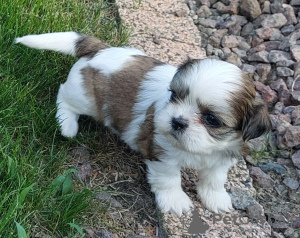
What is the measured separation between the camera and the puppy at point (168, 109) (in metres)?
3.00

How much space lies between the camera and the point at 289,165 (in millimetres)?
4098

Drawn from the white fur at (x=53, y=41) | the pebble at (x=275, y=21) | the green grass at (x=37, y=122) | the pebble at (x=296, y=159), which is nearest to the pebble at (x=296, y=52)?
the pebble at (x=275, y=21)

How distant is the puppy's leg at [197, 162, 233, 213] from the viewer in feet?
11.5

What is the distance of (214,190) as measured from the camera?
3.56 metres

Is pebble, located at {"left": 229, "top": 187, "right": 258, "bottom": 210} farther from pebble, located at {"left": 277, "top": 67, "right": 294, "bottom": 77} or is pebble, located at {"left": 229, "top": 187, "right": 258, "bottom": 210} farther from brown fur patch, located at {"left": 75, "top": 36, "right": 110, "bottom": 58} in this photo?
pebble, located at {"left": 277, "top": 67, "right": 294, "bottom": 77}

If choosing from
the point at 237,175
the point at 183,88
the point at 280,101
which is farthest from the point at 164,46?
the point at 183,88

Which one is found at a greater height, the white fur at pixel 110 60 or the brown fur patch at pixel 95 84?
the white fur at pixel 110 60

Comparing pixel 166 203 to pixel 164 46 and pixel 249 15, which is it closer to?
pixel 164 46

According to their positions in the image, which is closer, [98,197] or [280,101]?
[98,197]

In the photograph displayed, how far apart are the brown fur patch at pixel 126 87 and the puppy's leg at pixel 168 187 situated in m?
0.38

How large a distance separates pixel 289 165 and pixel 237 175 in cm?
52

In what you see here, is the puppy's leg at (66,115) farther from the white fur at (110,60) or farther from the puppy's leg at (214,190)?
the puppy's leg at (214,190)

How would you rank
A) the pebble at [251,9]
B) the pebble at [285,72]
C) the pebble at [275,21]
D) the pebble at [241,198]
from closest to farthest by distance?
the pebble at [241,198]
the pebble at [285,72]
the pebble at [275,21]
the pebble at [251,9]

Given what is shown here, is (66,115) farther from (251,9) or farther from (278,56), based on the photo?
(251,9)
